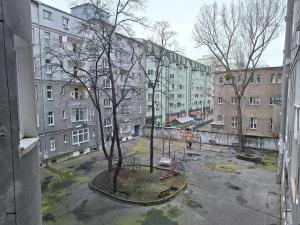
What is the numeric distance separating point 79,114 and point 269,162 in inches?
678

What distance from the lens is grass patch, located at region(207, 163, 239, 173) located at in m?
17.0

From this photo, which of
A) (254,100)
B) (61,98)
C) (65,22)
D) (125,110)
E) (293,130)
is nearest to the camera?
(293,130)

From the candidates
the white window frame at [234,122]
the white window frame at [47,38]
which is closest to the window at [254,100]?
the white window frame at [234,122]

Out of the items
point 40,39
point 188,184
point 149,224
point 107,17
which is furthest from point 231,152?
point 40,39

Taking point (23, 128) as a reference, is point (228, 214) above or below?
below

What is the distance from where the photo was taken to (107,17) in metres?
13.8

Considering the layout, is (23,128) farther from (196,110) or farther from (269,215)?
(196,110)

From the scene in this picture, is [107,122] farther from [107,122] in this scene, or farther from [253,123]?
[253,123]

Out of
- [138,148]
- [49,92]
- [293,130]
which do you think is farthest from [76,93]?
[293,130]

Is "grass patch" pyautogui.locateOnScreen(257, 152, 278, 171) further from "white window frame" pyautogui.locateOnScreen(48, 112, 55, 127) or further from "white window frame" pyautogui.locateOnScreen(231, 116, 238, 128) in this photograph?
"white window frame" pyautogui.locateOnScreen(48, 112, 55, 127)

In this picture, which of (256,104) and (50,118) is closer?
(50,118)

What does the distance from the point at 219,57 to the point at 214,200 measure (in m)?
15.2

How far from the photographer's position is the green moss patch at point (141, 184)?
12.5 meters

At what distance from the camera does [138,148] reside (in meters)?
24.2
